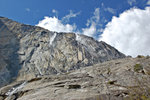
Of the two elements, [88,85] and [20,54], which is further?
[20,54]

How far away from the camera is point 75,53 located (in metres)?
51.7

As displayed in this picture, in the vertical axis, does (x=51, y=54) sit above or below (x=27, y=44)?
below

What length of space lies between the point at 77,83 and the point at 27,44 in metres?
52.2

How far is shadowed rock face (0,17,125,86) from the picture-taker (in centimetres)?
4728

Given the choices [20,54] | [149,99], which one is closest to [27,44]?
[20,54]

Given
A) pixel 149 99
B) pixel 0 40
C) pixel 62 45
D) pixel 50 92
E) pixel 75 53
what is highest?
pixel 0 40

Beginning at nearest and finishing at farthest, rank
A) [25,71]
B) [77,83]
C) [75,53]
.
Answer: [77,83] < [25,71] < [75,53]

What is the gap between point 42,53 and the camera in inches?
2148

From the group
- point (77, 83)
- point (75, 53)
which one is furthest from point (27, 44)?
point (77, 83)

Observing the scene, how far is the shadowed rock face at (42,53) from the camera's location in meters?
47.3

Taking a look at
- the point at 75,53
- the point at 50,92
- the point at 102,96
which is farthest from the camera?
the point at 75,53

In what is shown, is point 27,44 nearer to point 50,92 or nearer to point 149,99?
point 50,92

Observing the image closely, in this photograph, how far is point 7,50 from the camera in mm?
59844

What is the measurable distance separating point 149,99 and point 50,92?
1043cm
